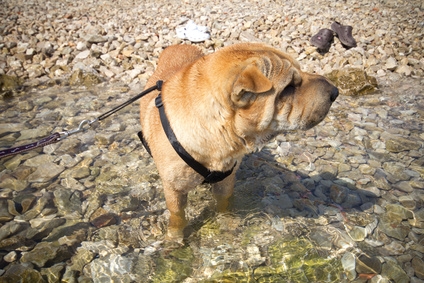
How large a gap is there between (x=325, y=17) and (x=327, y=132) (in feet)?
18.4

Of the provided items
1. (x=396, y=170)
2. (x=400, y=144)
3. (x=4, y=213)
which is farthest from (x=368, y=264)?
(x=4, y=213)

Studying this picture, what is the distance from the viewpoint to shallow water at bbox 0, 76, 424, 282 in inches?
127

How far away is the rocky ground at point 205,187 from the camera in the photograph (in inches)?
129

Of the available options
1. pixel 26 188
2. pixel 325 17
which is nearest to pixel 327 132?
pixel 26 188

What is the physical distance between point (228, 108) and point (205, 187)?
78.5 inches

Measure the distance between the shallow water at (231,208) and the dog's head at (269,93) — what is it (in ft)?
4.80

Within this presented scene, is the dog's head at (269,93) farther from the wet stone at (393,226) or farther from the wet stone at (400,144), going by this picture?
the wet stone at (400,144)

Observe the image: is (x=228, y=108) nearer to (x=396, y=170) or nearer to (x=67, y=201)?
(x=67, y=201)

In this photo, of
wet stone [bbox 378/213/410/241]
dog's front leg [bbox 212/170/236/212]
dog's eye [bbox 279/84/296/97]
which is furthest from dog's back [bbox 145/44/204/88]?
wet stone [bbox 378/213/410/241]

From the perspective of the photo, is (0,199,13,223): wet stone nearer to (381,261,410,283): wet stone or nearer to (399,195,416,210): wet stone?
(381,261,410,283): wet stone

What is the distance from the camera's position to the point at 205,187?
170 inches

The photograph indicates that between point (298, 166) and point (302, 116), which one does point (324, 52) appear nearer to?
point (298, 166)

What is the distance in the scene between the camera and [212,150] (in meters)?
2.79

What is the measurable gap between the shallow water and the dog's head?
1.46 meters
